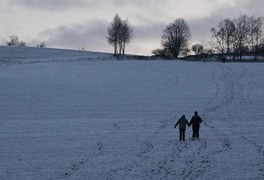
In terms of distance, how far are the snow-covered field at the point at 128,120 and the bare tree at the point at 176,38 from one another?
153 ft

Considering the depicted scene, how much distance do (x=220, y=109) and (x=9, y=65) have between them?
42228 millimetres

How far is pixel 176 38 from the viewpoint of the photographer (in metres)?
125

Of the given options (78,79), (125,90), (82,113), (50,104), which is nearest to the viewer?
(82,113)

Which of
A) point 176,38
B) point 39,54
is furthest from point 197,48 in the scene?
point 39,54

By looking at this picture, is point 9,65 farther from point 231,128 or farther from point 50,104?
point 231,128

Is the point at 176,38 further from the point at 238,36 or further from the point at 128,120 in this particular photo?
the point at 128,120

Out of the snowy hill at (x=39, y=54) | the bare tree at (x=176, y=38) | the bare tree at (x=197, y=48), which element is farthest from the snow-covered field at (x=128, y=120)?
the bare tree at (x=197, y=48)

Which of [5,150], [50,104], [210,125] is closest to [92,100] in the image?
[50,104]

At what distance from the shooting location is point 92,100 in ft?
149

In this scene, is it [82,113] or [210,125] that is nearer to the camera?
[210,125]

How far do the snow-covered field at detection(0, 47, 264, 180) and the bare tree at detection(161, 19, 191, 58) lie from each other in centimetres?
4674

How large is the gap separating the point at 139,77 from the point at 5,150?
40921 millimetres

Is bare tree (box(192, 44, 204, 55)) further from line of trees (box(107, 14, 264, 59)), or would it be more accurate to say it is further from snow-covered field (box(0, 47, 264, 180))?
snow-covered field (box(0, 47, 264, 180))

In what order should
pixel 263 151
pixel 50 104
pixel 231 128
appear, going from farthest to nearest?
pixel 50 104 → pixel 231 128 → pixel 263 151
